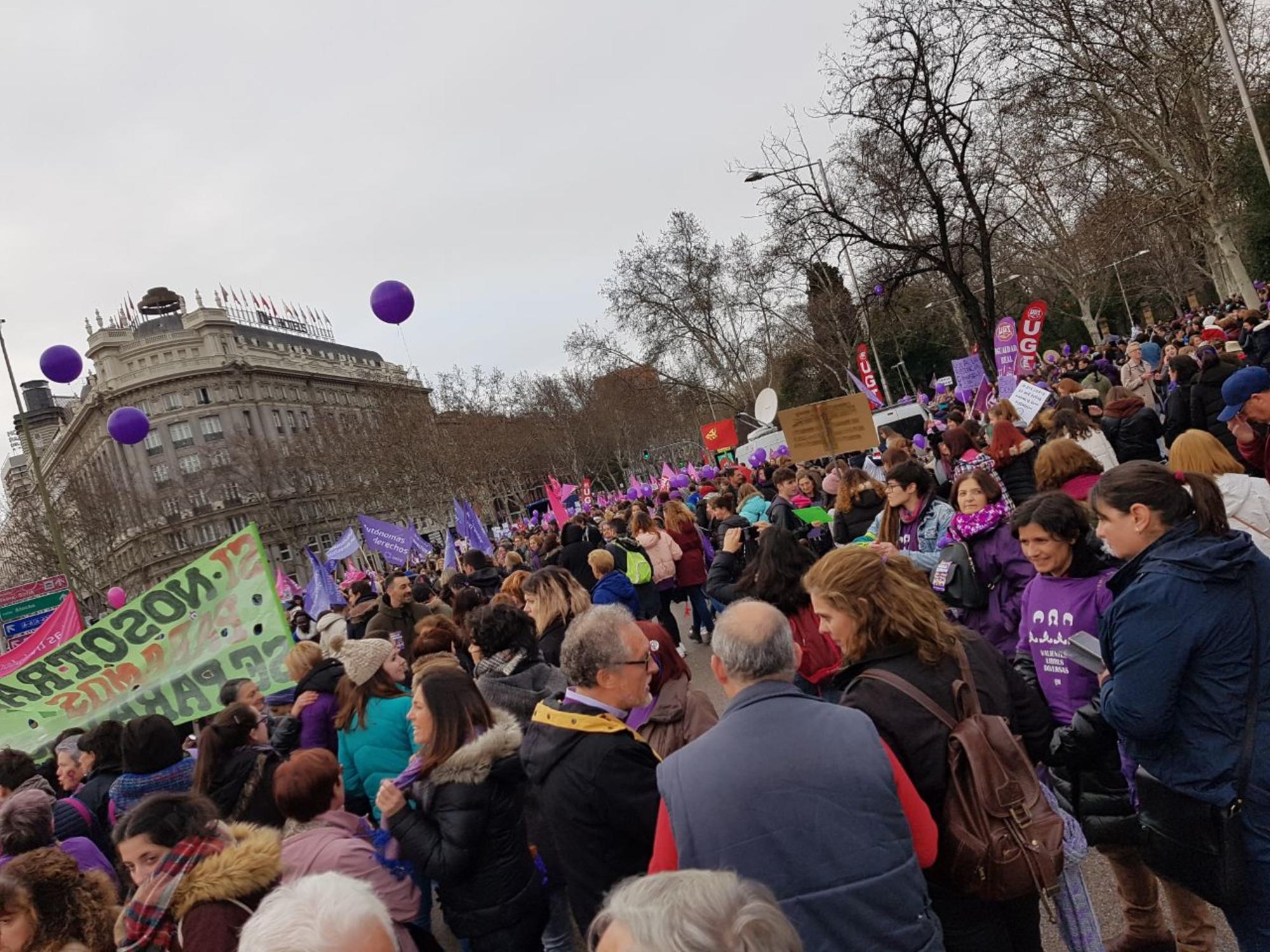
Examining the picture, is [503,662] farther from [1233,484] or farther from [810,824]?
[1233,484]

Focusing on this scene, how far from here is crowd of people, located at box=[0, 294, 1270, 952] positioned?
2076mm

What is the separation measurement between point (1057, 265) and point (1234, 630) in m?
43.0

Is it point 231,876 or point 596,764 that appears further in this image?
point 596,764

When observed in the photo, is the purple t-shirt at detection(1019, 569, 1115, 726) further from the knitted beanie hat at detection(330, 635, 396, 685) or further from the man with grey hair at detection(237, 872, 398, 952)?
the knitted beanie hat at detection(330, 635, 396, 685)

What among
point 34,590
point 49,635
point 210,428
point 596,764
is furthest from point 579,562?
point 210,428

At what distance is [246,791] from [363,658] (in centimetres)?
81

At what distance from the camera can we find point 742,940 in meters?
1.30

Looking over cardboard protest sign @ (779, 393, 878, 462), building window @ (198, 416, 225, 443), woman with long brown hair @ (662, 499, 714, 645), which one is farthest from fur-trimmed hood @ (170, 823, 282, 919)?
Result: building window @ (198, 416, 225, 443)

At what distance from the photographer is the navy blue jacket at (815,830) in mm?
2064

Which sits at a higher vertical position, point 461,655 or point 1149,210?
point 1149,210

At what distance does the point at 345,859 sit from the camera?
9.96 feet

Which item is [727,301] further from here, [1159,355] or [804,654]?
[804,654]

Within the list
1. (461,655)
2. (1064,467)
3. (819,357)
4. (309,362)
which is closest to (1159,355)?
(1064,467)

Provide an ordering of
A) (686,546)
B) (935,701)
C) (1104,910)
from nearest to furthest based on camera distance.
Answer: (935,701), (1104,910), (686,546)
